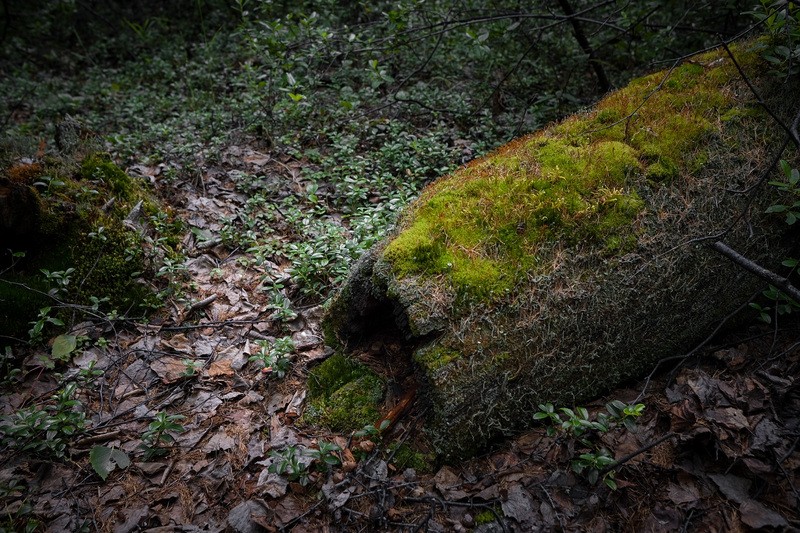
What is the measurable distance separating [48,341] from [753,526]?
4.99 m

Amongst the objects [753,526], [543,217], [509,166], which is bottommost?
[753,526]

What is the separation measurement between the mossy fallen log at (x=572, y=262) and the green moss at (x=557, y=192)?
0.04 feet

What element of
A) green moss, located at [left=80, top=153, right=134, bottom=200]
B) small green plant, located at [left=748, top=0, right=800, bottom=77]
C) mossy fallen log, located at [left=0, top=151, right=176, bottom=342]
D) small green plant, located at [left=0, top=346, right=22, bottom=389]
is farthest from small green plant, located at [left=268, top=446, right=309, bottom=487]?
small green plant, located at [left=748, top=0, right=800, bottom=77]

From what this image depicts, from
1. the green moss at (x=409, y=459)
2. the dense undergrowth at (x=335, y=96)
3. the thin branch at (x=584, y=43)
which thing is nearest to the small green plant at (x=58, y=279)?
the dense undergrowth at (x=335, y=96)

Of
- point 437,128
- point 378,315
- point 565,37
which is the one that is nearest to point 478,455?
point 378,315

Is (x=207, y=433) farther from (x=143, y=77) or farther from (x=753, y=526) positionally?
(x=143, y=77)

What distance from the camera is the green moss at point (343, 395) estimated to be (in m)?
2.99

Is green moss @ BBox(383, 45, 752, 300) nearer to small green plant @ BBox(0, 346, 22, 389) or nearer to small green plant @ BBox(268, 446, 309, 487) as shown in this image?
small green plant @ BBox(268, 446, 309, 487)

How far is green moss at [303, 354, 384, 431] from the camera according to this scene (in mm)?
2994

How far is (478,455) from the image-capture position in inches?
108

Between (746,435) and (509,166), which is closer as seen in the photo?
(746,435)

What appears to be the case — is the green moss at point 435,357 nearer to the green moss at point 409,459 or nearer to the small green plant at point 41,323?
the green moss at point 409,459

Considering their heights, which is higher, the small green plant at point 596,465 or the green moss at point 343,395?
Result: the green moss at point 343,395

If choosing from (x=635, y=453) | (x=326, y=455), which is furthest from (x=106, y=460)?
(x=635, y=453)
